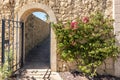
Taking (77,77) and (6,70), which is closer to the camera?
(6,70)

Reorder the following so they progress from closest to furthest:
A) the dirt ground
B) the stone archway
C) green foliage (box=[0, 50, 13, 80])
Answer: green foliage (box=[0, 50, 13, 80]) < the dirt ground < the stone archway

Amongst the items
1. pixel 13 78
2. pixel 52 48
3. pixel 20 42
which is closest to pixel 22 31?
pixel 20 42

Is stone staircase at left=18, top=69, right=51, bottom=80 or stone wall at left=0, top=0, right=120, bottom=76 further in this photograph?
stone wall at left=0, top=0, right=120, bottom=76

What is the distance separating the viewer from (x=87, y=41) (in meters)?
7.21

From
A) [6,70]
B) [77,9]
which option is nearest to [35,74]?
[6,70]

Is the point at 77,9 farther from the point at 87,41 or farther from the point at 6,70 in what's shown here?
the point at 6,70

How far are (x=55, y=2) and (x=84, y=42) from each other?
2191 mm

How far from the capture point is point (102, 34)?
7.23m

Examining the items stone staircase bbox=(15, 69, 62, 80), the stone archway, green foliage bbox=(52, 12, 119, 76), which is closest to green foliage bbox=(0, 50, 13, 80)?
stone staircase bbox=(15, 69, 62, 80)

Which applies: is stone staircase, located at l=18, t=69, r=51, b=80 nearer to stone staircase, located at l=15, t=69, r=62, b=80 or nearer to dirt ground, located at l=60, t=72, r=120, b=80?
stone staircase, located at l=15, t=69, r=62, b=80

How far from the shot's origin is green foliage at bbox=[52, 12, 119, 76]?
7.00 meters

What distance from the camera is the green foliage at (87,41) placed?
700 centimetres

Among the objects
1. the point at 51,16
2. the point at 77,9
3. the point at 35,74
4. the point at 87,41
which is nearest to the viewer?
the point at 87,41

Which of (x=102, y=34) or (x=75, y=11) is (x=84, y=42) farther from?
(x=75, y=11)
